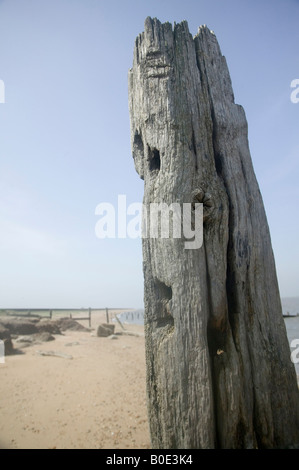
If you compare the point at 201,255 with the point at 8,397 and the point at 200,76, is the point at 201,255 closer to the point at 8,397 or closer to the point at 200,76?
the point at 200,76

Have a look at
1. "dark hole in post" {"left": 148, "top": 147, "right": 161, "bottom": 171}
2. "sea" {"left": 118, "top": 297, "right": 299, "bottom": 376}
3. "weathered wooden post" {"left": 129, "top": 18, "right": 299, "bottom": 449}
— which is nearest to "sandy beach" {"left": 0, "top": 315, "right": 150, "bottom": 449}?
"weathered wooden post" {"left": 129, "top": 18, "right": 299, "bottom": 449}

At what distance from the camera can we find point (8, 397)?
598 centimetres

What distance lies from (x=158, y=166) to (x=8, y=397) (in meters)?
6.53

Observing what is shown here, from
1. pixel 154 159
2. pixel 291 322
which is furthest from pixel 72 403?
pixel 291 322

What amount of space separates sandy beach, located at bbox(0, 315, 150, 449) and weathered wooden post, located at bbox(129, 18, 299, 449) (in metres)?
2.95

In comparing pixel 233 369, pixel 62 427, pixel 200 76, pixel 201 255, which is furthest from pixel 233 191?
pixel 62 427

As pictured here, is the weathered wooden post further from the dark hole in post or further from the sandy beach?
the sandy beach

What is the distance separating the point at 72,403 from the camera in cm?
571

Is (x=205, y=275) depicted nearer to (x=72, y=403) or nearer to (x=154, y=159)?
(x=154, y=159)

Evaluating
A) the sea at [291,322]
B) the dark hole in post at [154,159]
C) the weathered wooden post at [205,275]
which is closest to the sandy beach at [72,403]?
the weathered wooden post at [205,275]

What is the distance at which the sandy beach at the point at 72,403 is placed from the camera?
427 centimetres

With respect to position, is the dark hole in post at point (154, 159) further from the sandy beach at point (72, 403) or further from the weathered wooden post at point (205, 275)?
the sandy beach at point (72, 403)

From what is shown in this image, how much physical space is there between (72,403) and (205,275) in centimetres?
537

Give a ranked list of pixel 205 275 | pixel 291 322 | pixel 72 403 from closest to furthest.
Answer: pixel 205 275 < pixel 72 403 < pixel 291 322
